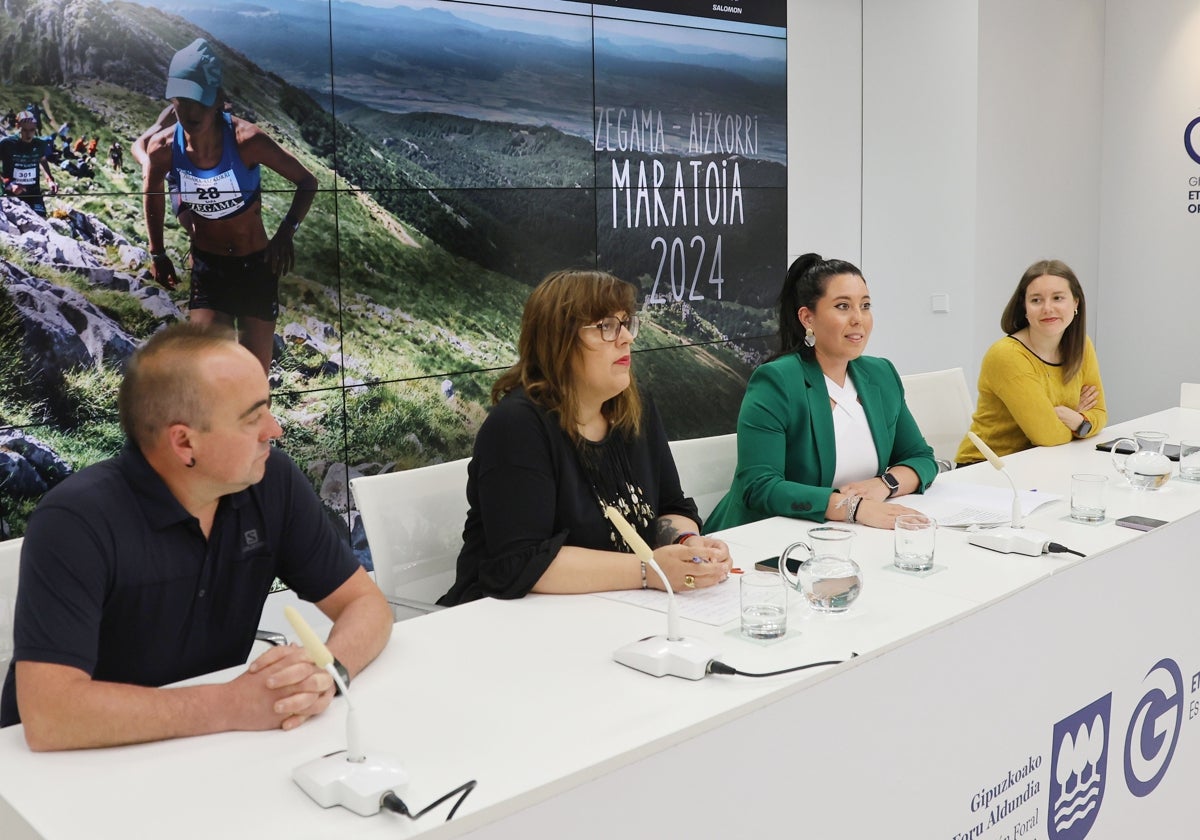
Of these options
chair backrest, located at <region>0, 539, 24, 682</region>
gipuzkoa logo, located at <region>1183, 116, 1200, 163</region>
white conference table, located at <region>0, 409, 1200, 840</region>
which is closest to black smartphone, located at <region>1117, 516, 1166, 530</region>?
white conference table, located at <region>0, 409, 1200, 840</region>

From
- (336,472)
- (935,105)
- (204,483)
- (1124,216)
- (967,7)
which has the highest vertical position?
(967,7)

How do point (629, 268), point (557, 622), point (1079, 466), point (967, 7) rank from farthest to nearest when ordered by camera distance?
point (967, 7)
point (629, 268)
point (1079, 466)
point (557, 622)

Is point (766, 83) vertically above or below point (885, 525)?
above

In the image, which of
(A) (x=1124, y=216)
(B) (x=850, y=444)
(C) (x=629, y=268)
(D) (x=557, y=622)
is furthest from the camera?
(A) (x=1124, y=216)

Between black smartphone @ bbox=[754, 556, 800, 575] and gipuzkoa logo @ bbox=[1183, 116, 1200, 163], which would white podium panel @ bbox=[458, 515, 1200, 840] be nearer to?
black smartphone @ bbox=[754, 556, 800, 575]

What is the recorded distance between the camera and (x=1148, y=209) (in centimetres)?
642

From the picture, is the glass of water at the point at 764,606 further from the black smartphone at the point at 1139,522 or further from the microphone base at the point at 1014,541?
the black smartphone at the point at 1139,522

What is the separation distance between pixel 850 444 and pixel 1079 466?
763mm

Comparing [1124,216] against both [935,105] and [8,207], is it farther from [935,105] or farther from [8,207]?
[8,207]

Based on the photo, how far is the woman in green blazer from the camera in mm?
2775

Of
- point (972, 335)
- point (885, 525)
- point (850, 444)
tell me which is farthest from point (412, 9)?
point (972, 335)

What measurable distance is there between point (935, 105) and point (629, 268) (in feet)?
6.33

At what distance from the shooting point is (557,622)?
6.25 ft

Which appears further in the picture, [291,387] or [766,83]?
[766,83]
